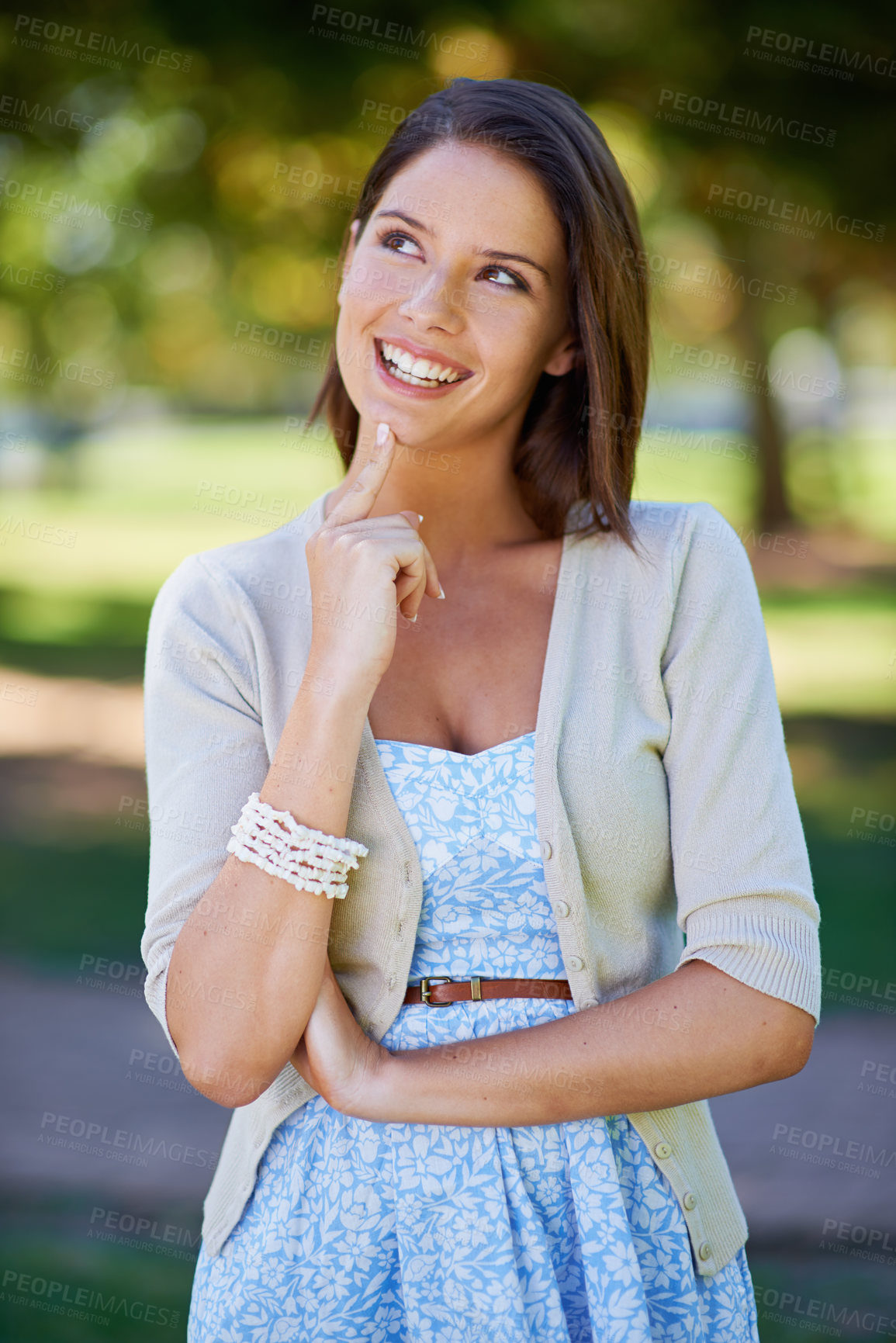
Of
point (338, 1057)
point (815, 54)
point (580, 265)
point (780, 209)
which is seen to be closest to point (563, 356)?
point (580, 265)

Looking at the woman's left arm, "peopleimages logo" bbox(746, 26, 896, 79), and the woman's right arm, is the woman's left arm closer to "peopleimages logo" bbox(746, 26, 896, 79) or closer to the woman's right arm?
the woman's right arm

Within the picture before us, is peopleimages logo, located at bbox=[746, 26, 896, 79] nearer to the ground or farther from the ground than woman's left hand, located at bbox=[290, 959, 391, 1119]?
farther from the ground

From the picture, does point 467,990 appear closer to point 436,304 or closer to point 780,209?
point 436,304

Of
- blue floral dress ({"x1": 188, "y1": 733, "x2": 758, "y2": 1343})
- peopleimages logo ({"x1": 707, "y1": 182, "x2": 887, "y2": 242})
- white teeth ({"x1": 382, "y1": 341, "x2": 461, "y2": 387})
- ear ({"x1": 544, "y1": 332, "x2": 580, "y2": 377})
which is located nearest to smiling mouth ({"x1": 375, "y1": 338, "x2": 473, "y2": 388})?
white teeth ({"x1": 382, "y1": 341, "x2": 461, "y2": 387})

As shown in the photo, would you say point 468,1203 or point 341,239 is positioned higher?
point 341,239

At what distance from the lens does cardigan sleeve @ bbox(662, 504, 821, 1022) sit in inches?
68.7

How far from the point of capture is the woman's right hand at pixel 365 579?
181 cm

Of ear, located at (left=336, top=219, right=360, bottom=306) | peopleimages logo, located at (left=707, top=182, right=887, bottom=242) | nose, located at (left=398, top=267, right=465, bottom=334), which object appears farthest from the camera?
peopleimages logo, located at (left=707, top=182, right=887, bottom=242)

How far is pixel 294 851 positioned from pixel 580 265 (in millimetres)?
1023

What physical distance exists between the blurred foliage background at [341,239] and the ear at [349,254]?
0.34 m

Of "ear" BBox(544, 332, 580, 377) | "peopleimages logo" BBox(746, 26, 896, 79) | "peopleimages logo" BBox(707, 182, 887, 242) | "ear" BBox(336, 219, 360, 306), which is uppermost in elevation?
"peopleimages logo" BBox(746, 26, 896, 79)

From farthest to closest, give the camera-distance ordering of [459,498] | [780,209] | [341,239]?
[780,209], [341,239], [459,498]

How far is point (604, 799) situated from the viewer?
5.98ft

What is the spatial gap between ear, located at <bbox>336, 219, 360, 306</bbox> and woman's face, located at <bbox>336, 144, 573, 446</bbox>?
0.07 metres
